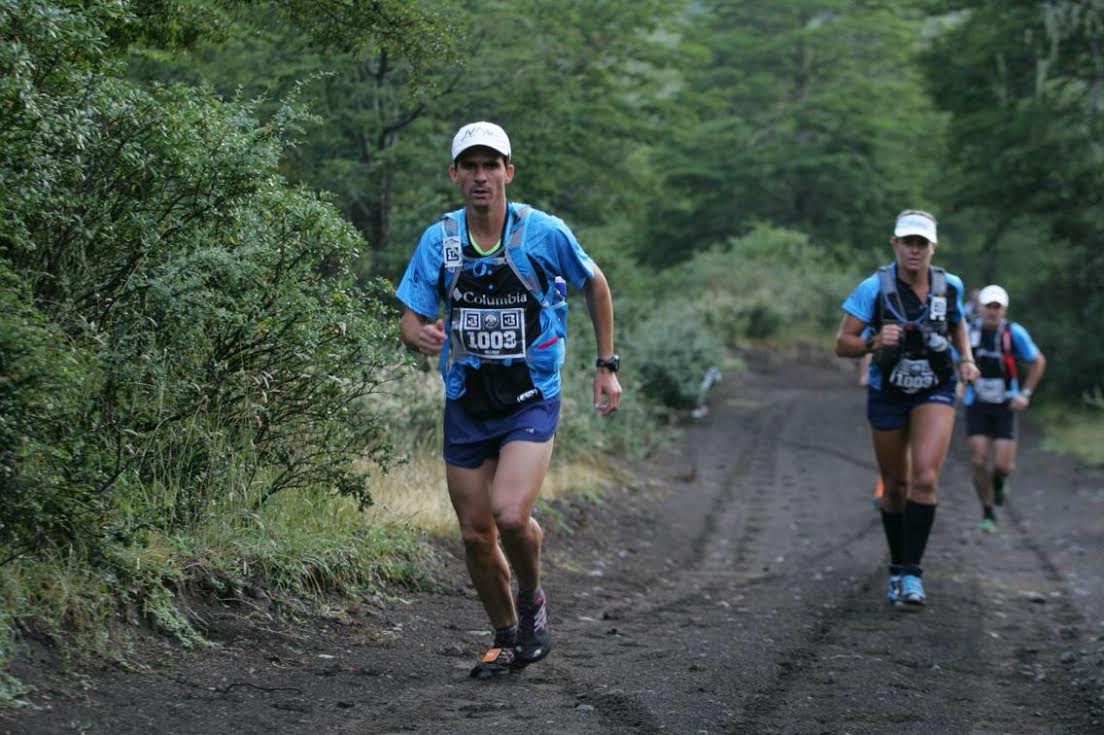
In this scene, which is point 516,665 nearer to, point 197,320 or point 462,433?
point 462,433

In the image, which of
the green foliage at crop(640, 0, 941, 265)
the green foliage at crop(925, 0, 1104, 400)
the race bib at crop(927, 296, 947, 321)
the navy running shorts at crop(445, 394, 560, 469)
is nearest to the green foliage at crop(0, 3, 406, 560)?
the navy running shorts at crop(445, 394, 560, 469)

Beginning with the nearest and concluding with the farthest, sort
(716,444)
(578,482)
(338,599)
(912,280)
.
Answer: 1. (338,599)
2. (912,280)
3. (578,482)
4. (716,444)

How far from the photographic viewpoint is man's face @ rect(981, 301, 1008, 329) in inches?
548

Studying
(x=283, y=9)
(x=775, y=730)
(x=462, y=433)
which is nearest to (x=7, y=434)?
(x=462, y=433)

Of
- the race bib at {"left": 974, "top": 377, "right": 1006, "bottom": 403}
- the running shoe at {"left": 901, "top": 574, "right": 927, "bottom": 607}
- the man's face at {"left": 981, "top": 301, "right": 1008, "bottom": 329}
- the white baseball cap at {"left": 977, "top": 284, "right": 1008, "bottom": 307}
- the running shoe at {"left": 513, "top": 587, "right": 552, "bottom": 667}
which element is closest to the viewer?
the running shoe at {"left": 513, "top": 587, "right": 552, "bottom": 667}

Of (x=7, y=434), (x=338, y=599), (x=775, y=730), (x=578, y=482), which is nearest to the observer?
(x=7, y=434)

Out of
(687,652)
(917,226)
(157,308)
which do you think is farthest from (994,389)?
(157,308)

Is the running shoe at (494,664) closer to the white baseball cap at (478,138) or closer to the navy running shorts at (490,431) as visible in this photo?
the navy running shorts at (490,431)

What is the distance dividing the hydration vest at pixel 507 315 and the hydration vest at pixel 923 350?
344 cm

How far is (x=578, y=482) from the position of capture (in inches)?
540

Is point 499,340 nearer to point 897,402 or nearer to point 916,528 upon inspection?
point 897,402

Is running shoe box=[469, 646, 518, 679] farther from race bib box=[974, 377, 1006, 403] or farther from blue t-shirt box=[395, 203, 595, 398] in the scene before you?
race bib box=[974, 377, 1006, 403]

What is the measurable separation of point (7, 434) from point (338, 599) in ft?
8.30

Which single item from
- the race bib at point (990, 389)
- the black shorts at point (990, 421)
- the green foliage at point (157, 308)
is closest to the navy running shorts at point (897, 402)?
the green foliage at point (157, 308)
